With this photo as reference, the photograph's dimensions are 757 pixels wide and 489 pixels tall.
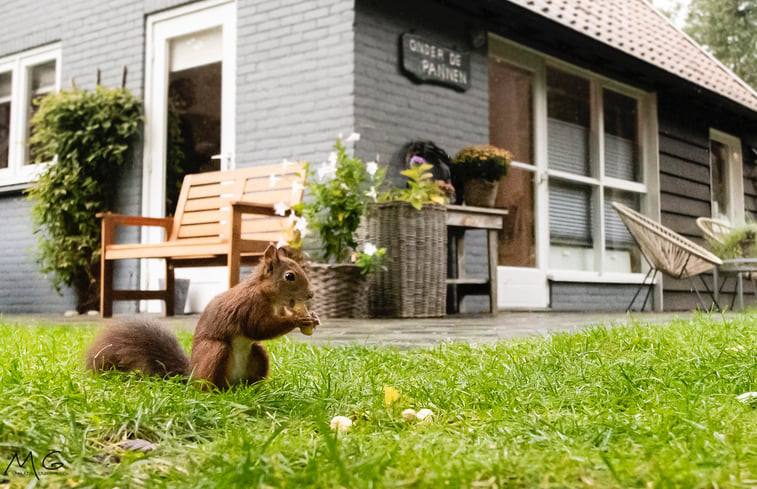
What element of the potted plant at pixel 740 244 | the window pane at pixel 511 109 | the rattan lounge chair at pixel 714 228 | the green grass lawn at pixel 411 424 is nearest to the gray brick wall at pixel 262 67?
the window pane at pixel 511 109

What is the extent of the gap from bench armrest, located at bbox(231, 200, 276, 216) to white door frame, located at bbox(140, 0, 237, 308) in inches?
68.0

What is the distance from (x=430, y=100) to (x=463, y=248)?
4.18ft

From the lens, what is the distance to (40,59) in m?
8.16

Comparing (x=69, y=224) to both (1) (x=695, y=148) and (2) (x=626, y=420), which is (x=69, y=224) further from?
(1) (x=695, y=148)

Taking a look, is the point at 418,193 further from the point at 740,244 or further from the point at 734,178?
the point at 734,178

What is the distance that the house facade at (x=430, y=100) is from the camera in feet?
20.4

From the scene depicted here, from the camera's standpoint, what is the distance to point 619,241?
884cm

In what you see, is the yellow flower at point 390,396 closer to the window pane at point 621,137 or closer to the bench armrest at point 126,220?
the bench armrest at point 126,220

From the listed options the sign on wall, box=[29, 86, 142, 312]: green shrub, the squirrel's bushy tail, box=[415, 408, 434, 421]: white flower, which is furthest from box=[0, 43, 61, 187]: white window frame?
box=[415, 408, 434, 421]: white flower

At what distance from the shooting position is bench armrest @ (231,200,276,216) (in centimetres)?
485

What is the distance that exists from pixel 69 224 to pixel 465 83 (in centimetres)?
380

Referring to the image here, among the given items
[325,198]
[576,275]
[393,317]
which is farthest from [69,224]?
[576,275]

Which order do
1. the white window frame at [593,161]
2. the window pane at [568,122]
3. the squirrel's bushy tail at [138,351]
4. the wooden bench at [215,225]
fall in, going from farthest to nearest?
the window pane at [568,122], the white window frame at [593,161], the wooden bench at [215,225], the squirrel's bushy tail at [138,351]

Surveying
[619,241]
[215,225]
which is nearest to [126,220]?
[215,225]
